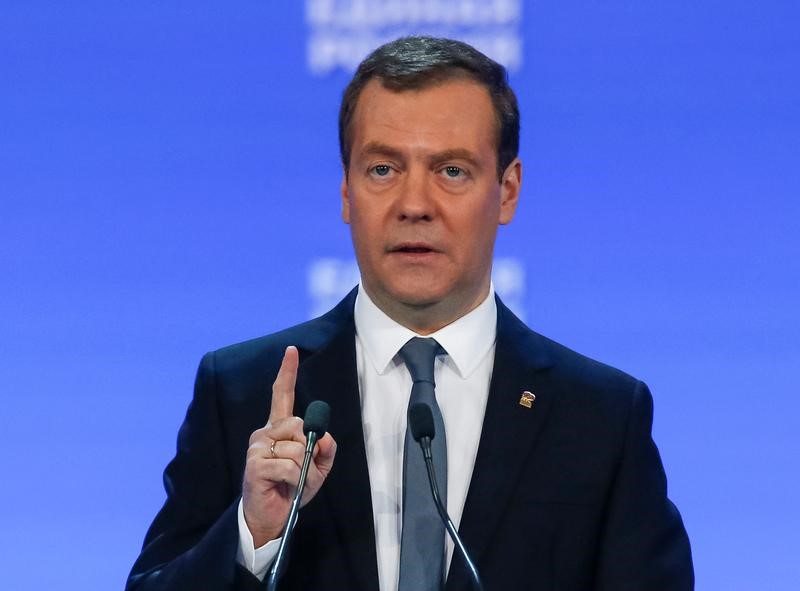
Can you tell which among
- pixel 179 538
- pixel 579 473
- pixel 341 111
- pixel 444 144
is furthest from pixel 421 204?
pixel 179 538

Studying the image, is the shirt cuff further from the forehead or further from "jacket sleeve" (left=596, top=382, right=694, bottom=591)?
the forehead

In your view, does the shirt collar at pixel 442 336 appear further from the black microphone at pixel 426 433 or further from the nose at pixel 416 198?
the black microphone at pixel 426 433

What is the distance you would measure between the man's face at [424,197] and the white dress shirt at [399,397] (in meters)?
0.05

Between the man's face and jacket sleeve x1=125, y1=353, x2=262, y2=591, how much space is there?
1.24ft

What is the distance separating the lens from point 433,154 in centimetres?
233

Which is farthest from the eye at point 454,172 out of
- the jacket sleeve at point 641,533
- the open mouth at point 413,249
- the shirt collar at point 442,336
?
the jacket sleeve at point 641,533

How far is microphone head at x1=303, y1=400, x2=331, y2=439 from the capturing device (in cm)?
196

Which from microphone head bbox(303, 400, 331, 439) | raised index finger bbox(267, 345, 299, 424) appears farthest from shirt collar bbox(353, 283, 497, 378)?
microphone head bbox(303, 400, 331, 439)

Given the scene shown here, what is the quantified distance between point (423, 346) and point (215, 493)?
0.44m

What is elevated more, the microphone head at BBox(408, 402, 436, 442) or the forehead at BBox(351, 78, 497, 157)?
the forehead at BBox(351, 78, 497, 157)

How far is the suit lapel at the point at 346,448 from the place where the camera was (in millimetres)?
2209

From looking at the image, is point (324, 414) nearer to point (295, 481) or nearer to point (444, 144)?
point (295, 481)

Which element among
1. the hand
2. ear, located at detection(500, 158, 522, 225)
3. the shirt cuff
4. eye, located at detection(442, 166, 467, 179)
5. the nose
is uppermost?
ear, located at detection(500, 158, 522, 225)

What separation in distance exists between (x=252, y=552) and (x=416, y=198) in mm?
657
